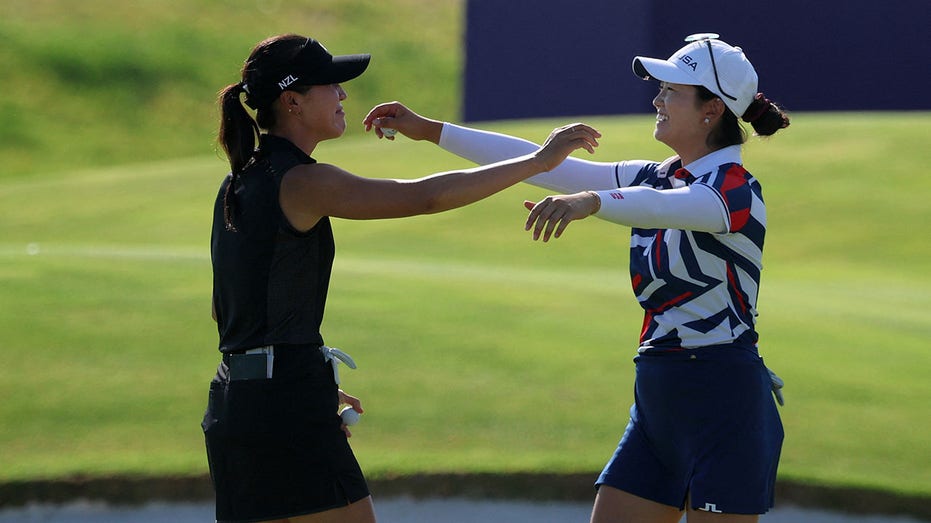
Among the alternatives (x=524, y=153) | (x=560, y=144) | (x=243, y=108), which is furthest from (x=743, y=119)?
(x=243, y=108)

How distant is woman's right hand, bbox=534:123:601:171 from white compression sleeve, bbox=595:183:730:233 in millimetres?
327

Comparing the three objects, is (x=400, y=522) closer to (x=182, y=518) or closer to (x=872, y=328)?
(x=182, y=518)

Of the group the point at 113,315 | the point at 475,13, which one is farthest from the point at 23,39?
the point at 113,315

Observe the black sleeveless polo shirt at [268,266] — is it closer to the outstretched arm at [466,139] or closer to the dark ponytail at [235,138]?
the dark ponytail at [235,138]

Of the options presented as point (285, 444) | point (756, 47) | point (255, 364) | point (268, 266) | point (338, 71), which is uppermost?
point (756, 47)

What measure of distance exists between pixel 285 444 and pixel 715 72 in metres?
1.86

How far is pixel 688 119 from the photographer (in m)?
Answer: 4.52

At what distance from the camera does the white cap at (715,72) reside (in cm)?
445

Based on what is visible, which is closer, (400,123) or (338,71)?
(338,71)

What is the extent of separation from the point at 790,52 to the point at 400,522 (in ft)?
70.7

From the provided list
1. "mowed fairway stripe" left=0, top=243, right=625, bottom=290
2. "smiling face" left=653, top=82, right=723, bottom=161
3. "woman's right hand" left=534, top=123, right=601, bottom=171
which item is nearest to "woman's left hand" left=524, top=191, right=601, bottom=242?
"woman's right hand" left=534, top=123, right=601, bottom=171

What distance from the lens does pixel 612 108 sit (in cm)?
2791

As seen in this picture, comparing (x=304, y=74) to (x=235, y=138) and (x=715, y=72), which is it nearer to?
(x=235, y=138)

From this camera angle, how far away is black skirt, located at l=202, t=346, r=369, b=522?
4.10m
